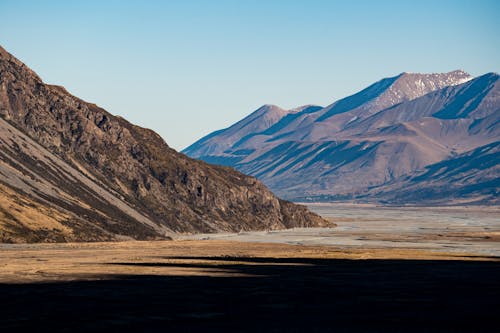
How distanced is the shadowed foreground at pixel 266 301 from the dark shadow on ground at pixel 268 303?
76mm

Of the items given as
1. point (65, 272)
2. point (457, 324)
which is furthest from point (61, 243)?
point (457, 324)

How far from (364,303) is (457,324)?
13.1m

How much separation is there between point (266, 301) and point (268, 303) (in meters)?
1.44

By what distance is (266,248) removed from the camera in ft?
534

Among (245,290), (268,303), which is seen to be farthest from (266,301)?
(245,290)

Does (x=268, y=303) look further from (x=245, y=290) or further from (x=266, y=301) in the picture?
(x=245, y=290)

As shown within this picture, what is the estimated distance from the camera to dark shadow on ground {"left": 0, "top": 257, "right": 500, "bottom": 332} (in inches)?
A: 2470

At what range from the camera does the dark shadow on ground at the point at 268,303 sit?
206 ft

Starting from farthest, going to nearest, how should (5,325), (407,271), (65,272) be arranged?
(407,271), (65,272), (5,325)

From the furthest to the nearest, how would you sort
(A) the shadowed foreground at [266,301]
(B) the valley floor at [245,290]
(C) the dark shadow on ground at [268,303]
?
(B) the valley floor at [245,290] → (A) the shadowed foreground at [266,301] → (C) the dark shadow on ground at [268,303]

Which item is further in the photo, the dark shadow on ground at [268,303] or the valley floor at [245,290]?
the valley floor at [245,290]

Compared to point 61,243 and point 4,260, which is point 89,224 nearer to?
Answer: point 61,243

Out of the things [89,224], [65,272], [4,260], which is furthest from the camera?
[89,224]

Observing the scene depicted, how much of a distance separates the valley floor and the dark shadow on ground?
9 cm
